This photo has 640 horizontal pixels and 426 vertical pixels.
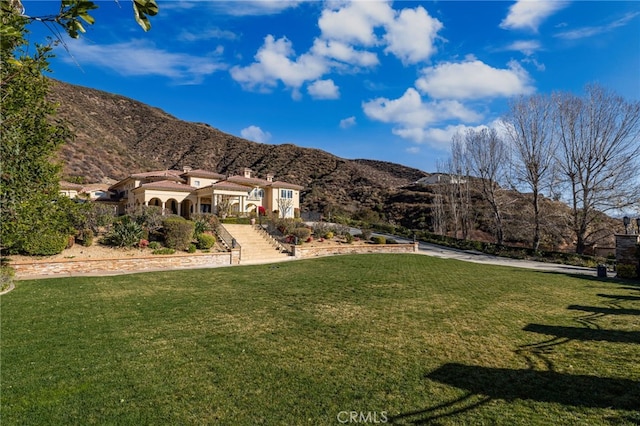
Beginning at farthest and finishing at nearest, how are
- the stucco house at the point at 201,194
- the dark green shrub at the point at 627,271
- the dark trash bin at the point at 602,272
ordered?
the stucco house at the point at 201,194, the dark trash bin at the point at 602,272, the dark green shrub at the point at 627,271

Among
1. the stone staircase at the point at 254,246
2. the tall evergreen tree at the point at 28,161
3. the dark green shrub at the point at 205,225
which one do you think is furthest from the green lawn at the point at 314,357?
the dark green shrub at the point at 205,225

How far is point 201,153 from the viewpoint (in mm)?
66812

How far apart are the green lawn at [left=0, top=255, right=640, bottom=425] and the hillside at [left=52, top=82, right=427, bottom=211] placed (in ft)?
138

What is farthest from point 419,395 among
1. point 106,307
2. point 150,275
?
point 150,275

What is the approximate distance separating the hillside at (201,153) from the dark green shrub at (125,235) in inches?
1379

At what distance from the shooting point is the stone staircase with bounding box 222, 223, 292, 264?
17.8 m

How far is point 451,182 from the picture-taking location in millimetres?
29656

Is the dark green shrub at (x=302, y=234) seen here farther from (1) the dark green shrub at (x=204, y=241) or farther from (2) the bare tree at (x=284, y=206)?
(2) the bare tree at (x=284, y=206)

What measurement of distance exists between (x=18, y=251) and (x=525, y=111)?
99.0ft

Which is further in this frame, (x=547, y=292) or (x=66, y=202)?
(x=66, y=202)

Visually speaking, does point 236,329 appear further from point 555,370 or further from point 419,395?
point 555,370

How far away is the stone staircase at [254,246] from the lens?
17841 mm

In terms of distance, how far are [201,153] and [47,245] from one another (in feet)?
190
